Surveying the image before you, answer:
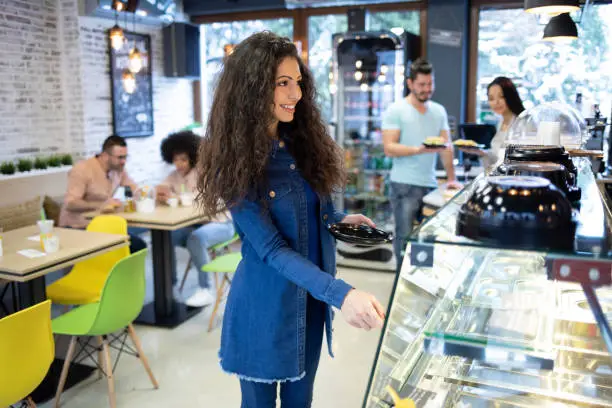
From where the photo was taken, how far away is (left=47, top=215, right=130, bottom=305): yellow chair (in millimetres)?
3859

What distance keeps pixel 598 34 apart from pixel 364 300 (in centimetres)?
589

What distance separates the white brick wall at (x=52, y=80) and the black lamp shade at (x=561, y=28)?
15.8 ft

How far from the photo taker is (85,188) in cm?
506

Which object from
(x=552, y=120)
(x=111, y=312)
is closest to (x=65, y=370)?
(x=111, y=312)

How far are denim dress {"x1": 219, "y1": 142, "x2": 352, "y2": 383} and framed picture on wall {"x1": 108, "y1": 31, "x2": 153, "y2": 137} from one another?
209 inches

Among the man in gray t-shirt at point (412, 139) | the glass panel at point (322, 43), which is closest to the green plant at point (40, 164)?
the glass panel at point (322, 43)

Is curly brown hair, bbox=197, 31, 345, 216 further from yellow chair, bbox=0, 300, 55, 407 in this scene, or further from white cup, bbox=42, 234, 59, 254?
white cup, bbox=42, 234, 59, 254

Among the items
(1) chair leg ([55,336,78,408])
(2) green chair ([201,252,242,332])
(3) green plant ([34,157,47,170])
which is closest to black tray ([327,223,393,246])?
(1) chair leg ([55,336,78,408])

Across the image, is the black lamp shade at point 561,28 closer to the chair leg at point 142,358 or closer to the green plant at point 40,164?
the chair leg at point 142,358

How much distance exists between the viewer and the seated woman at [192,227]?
498 cm

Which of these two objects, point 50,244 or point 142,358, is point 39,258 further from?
point 142,358

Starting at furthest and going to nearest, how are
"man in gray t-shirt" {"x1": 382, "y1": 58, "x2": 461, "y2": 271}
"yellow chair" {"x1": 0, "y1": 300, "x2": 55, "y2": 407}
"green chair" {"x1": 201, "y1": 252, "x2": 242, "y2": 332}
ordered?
"man in gray t-shirt" {"x1": 382, "y1": 58, "x2": 461, "y2": 271}
"green chair" {"x1": 201, "y1": 252, "x2": 242, "y2": 332}
"yellow chair" {"x1": 0, "y1": 300, "x2": 55, "y2": 407}

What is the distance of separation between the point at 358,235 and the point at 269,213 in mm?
275

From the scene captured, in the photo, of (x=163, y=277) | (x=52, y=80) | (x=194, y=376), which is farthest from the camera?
(x=52, y=80)
